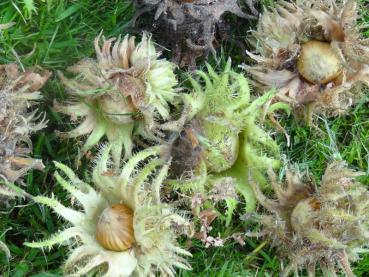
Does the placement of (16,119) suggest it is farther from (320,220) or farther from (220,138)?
(320,220)

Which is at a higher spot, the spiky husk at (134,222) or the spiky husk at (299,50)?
the spiky husk at (299,50)

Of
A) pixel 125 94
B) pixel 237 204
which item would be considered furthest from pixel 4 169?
pixel 237 204

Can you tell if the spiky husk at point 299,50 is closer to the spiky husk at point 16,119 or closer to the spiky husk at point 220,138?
the spiky husk at point 220,138

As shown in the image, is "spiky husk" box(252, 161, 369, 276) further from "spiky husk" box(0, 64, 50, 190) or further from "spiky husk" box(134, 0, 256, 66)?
"spiky husk" box(0, 64, 50, 190)

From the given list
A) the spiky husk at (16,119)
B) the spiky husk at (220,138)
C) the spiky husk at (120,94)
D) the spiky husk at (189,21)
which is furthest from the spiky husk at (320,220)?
the spiky husk at (16,119)

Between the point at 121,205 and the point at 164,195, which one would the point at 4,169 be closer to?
the point at 121,205

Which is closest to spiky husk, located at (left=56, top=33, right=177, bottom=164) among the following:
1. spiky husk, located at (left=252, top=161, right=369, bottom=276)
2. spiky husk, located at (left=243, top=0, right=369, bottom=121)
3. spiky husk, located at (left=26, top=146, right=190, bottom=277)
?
spiky husk, located at (left=26, top=146, right=190, bottom=277)

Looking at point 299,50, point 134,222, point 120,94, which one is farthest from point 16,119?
point 299,50
